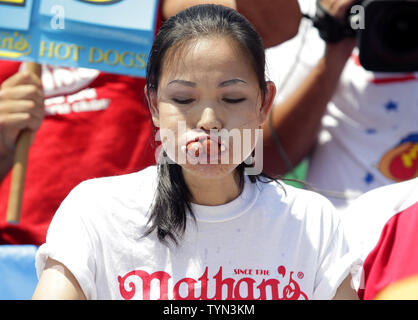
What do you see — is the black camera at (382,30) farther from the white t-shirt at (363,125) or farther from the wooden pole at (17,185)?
the wooden pole at (17,185)

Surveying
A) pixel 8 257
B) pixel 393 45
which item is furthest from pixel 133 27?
pixel 393 45

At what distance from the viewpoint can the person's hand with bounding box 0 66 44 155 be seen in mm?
1542

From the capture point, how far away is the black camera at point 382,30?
1.71 m

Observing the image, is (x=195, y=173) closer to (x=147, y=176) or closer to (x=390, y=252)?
(x=147, y=176)

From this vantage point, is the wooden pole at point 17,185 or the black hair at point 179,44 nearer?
the black hair at point 179,44

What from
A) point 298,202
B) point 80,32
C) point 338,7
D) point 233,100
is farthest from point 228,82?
point 338,7

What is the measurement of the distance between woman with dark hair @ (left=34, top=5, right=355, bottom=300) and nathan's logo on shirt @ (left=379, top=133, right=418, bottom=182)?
33.0 inches

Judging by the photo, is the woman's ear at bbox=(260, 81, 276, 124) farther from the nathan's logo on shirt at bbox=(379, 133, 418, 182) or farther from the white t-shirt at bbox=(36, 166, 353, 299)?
the nathan's logo on shirt at bbox=(379, 133, 418, 182)

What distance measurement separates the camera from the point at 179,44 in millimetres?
1129

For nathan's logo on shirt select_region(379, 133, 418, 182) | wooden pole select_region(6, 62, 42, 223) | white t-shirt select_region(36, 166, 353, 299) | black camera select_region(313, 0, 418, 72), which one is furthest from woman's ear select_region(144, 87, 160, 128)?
nathan's logo on shirt select_region(379, 133, 418, 182)

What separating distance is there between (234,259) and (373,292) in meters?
0.25

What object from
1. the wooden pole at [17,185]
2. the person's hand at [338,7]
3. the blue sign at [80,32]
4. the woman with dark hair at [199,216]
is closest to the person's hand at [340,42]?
the person's hand at [338,7]

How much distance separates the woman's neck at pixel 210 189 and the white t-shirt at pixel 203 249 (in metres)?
0.02

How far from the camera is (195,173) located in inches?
44.1
